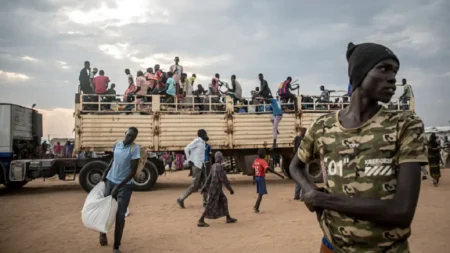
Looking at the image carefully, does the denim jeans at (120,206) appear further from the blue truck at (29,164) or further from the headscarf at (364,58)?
the blue truck at (29,164)

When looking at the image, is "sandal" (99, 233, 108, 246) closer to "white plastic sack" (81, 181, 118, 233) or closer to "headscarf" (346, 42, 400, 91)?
"white plastic sack" (81, 181, 118, 233)

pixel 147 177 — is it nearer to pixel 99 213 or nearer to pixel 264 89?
pixel 264 89

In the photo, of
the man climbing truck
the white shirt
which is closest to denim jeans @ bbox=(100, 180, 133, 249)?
the white shirt

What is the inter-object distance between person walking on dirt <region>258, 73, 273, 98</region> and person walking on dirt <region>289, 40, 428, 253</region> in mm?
10323

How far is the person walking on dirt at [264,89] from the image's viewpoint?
39.5 ft

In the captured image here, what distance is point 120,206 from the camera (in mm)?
4711

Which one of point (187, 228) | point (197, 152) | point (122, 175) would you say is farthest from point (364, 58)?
point (197, 152)

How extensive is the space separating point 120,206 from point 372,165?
3888mm

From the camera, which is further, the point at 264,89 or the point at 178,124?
the point at 264,89

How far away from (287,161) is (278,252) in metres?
9.49

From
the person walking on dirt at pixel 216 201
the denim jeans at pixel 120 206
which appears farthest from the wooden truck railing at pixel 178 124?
the denim jeans at pixel 120 206

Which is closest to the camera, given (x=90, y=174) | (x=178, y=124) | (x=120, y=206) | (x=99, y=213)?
(x=99, y=213)

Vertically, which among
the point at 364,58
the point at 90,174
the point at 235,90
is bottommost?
the point at 90,174

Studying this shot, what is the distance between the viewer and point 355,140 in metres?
1.59
